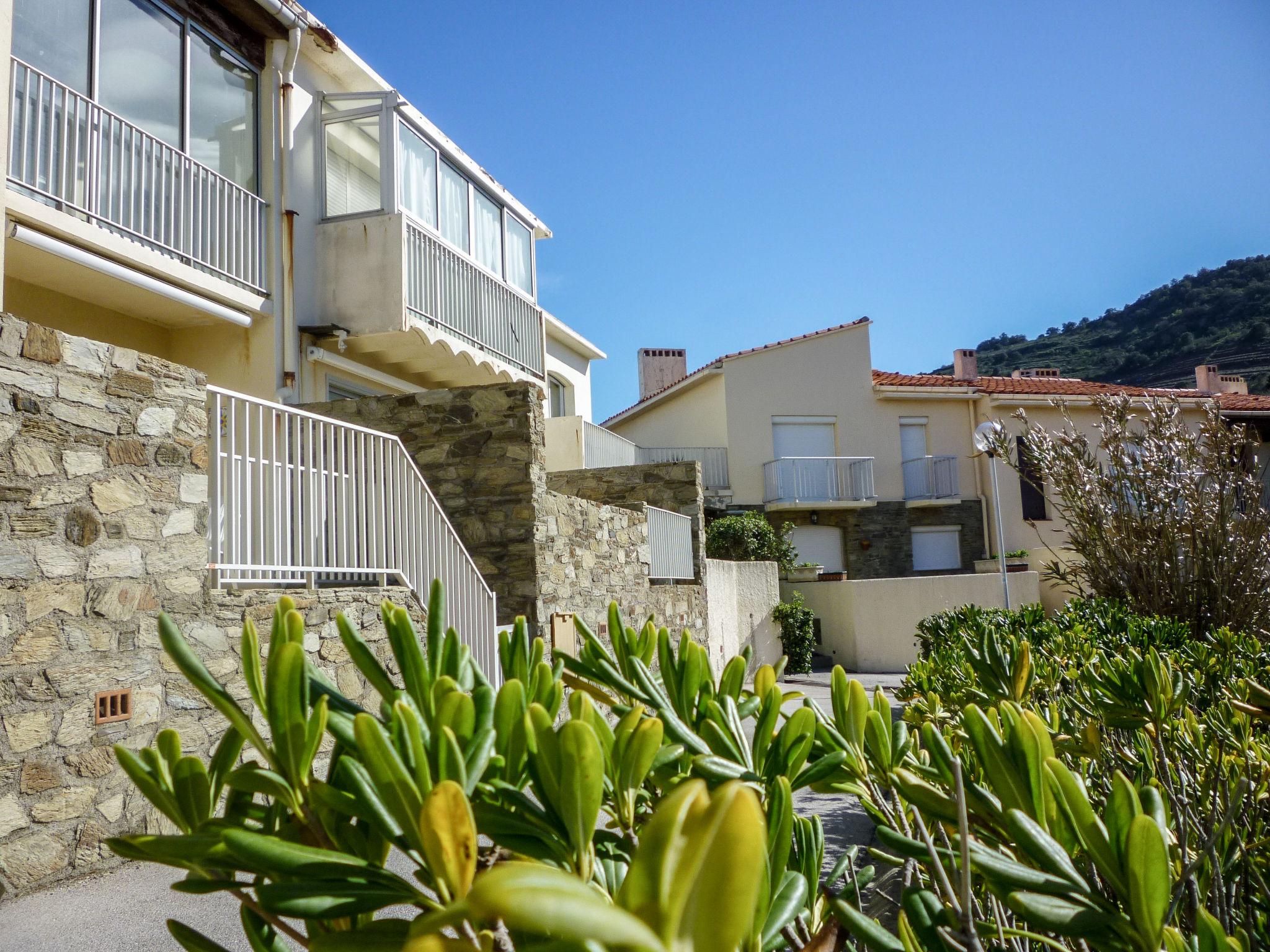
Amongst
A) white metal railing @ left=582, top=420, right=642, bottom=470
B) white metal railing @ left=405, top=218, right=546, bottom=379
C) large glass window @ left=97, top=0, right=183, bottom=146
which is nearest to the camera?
large glass window @ left=97, top=0, right=183, bottom=146

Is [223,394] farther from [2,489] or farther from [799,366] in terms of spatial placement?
[799,366]

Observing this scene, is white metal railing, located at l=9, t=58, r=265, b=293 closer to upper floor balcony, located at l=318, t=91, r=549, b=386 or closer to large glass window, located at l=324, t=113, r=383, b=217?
upper floor balcony, located at l=318, t=91, r=549, b=386

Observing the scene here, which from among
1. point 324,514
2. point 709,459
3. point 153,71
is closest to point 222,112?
point 153,71

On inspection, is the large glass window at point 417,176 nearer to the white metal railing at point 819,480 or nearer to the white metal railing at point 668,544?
the white metal railing at point 668,544

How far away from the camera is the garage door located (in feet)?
76.9

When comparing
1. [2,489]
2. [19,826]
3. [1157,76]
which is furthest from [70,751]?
[1157,76]

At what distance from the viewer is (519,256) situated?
13.7 meters

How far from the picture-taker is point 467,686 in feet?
3.38

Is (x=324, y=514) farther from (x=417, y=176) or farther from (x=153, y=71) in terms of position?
(x=417, y=176)

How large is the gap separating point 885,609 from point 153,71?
48.5ft

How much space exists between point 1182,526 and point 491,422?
19.7 ft

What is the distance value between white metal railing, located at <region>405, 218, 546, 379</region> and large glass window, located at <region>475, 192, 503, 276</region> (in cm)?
46

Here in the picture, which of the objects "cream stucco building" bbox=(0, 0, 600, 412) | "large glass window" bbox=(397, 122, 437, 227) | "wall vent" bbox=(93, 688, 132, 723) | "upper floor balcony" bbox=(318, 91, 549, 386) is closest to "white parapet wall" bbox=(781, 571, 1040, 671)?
"upper floor balcony" bbox=(318, 91, 549, 386)

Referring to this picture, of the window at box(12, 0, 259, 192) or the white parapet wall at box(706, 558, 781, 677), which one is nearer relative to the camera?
the window at box(12, 0, 259, 192)
